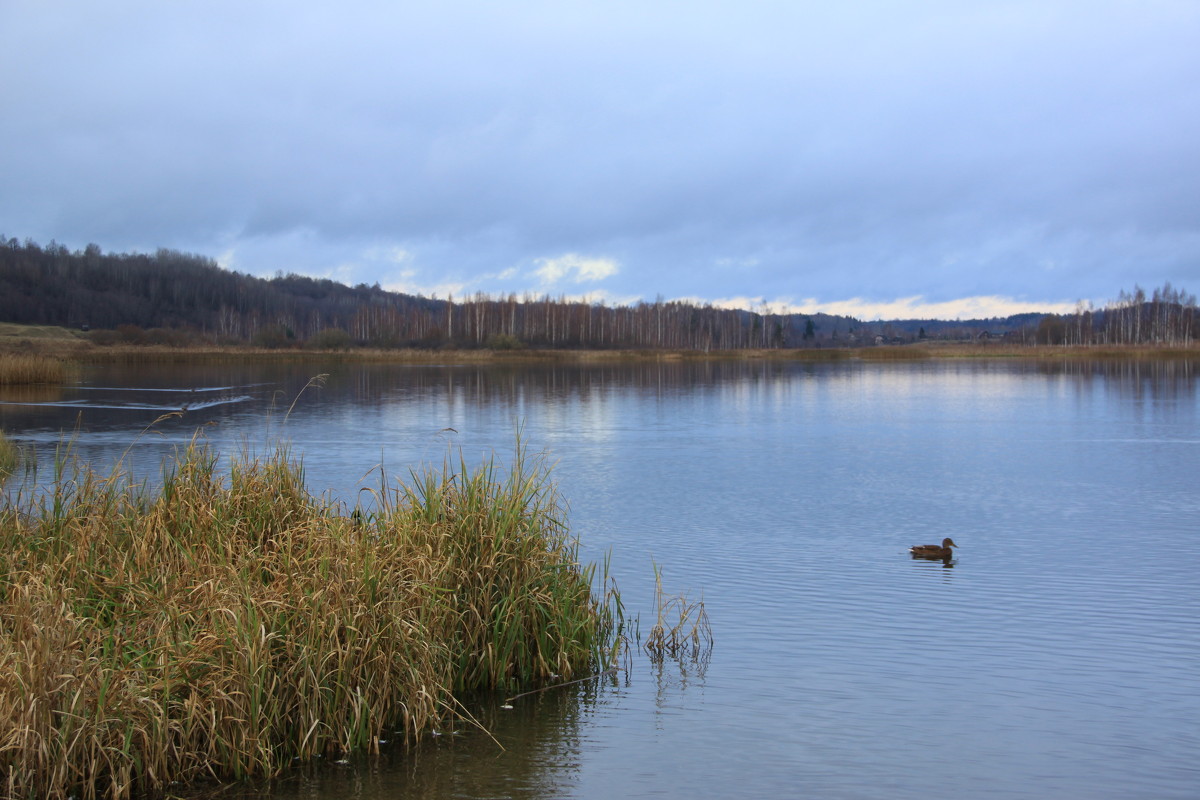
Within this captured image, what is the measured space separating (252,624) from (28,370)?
39809 millimetres

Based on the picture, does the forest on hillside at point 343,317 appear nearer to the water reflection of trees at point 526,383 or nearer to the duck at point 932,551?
the water reflection of trees at point 526,383

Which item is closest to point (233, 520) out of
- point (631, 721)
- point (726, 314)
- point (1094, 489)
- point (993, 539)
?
point (631, 721)

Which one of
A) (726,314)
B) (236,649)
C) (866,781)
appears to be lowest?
(866,781)

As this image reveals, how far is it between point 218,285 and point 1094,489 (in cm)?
17591

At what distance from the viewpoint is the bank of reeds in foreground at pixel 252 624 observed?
209 inches

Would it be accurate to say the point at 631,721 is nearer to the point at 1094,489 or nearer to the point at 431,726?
the point at 431,726

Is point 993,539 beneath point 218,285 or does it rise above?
beneath

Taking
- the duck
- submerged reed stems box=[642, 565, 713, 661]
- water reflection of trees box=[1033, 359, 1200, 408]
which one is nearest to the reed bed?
the duck

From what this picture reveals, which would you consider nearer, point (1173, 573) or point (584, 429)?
point (1173, 573)

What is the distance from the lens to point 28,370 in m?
39.8

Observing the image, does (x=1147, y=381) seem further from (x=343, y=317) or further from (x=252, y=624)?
(x=343, y=317)

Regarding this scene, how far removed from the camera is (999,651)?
8.48m

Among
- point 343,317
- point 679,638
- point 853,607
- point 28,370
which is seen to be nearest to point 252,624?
point 679,638

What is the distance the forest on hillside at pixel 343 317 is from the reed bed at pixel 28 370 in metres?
54.3
